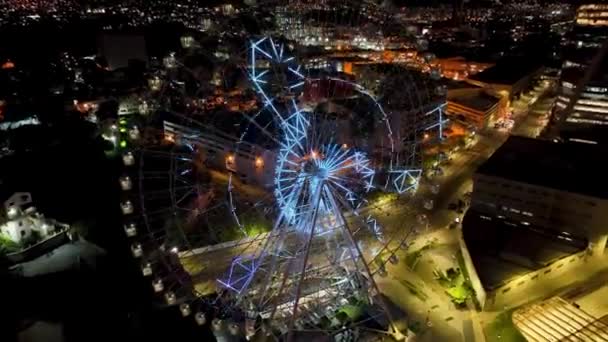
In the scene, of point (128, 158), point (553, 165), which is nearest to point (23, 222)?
point (128, 158)

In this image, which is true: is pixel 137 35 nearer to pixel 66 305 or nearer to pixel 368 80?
pixel 368 80

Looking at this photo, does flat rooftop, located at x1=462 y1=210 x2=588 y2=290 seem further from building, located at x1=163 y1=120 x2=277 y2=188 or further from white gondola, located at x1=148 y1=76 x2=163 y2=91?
white gondola, located at x1=148 y1=76 x2=163 y2=91

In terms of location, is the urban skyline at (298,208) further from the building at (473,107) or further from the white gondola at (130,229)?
the building at (473,107)

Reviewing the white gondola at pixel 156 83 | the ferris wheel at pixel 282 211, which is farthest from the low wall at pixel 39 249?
the white gondola at pixel 156 83

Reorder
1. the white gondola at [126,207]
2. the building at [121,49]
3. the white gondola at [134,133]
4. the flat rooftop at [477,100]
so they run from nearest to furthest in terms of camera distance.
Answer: the white gondola at [126,207] → the white gondola at [134,133] → the flat rooftop at [477,100] → the building at [121,49]

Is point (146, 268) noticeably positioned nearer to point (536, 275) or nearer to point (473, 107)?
point (536, 275)

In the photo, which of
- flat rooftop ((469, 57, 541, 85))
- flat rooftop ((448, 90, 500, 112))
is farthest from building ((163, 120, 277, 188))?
flat rooftop ((469, 57, 541, 85))
